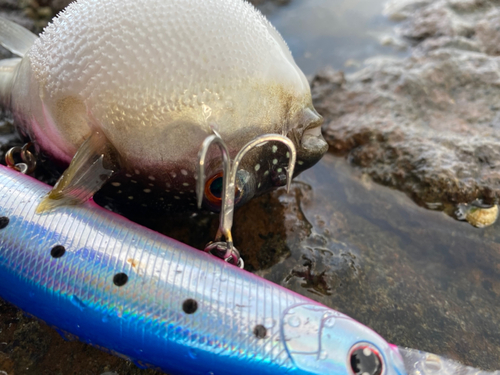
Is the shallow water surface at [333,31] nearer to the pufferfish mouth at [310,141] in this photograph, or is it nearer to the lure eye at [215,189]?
the pufferfish mouth at [310,141]

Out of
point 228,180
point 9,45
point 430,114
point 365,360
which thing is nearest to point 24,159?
point 9,45

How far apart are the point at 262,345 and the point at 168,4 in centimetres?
161

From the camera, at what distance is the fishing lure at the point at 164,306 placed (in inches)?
57.5

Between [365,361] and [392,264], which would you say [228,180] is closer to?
[365,361]

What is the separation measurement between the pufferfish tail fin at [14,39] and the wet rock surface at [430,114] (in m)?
2.34

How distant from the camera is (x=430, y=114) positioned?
316 centimetres

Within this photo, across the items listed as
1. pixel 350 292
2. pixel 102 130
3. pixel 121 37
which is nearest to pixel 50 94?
pixel 102 130

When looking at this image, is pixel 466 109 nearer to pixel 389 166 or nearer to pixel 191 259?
pixel 389 166

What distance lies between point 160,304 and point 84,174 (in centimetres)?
72

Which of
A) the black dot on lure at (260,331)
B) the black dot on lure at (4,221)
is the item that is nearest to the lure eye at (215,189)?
the black dot on lure at (260,331)

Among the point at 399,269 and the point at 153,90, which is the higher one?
the point at 153,90

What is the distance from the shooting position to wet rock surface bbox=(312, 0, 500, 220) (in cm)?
267

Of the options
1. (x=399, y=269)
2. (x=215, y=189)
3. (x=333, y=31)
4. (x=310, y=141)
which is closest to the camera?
(x=215, y=189)

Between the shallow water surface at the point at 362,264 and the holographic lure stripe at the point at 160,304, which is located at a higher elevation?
the holographic lure stripe at the point at 160,304
